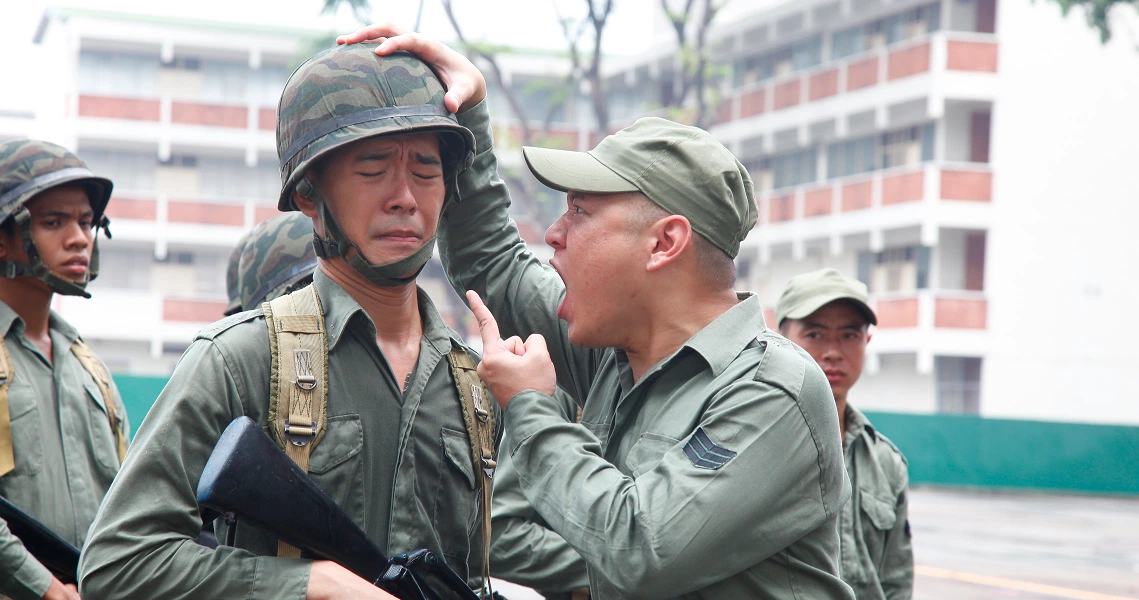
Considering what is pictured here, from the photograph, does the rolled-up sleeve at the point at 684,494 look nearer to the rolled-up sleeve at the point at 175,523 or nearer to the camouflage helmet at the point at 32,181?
the rolled-up sleeve at the point at 175,523

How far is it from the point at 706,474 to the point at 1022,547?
1283cm

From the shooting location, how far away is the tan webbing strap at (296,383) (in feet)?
7.88

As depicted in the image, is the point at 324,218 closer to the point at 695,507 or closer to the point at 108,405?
the point at 695,507

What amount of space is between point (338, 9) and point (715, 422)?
24316mm

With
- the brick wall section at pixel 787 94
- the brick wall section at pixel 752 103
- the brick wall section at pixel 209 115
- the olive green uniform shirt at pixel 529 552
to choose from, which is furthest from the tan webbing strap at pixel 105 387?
the brick wall section at pixel 209 115

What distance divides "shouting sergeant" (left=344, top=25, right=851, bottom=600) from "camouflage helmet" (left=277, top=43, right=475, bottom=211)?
0.09 meters

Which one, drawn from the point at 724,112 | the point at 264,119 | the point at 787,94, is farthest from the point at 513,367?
the point at 264,119

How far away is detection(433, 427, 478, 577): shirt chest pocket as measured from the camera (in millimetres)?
2662

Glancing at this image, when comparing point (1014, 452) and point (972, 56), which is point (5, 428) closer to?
point (1014, 452)

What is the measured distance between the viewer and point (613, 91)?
35.8 metres

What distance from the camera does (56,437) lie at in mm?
4055

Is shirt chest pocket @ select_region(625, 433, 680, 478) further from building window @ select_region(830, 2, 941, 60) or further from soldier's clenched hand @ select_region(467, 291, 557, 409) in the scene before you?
building window @ select_region(830, 2, 941, 60)

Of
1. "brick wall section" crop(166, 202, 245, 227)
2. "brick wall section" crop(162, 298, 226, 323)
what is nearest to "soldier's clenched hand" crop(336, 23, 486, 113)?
"brick wall section" crop(162, 298, 226, 323)

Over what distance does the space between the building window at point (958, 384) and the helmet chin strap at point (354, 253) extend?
2609cm
